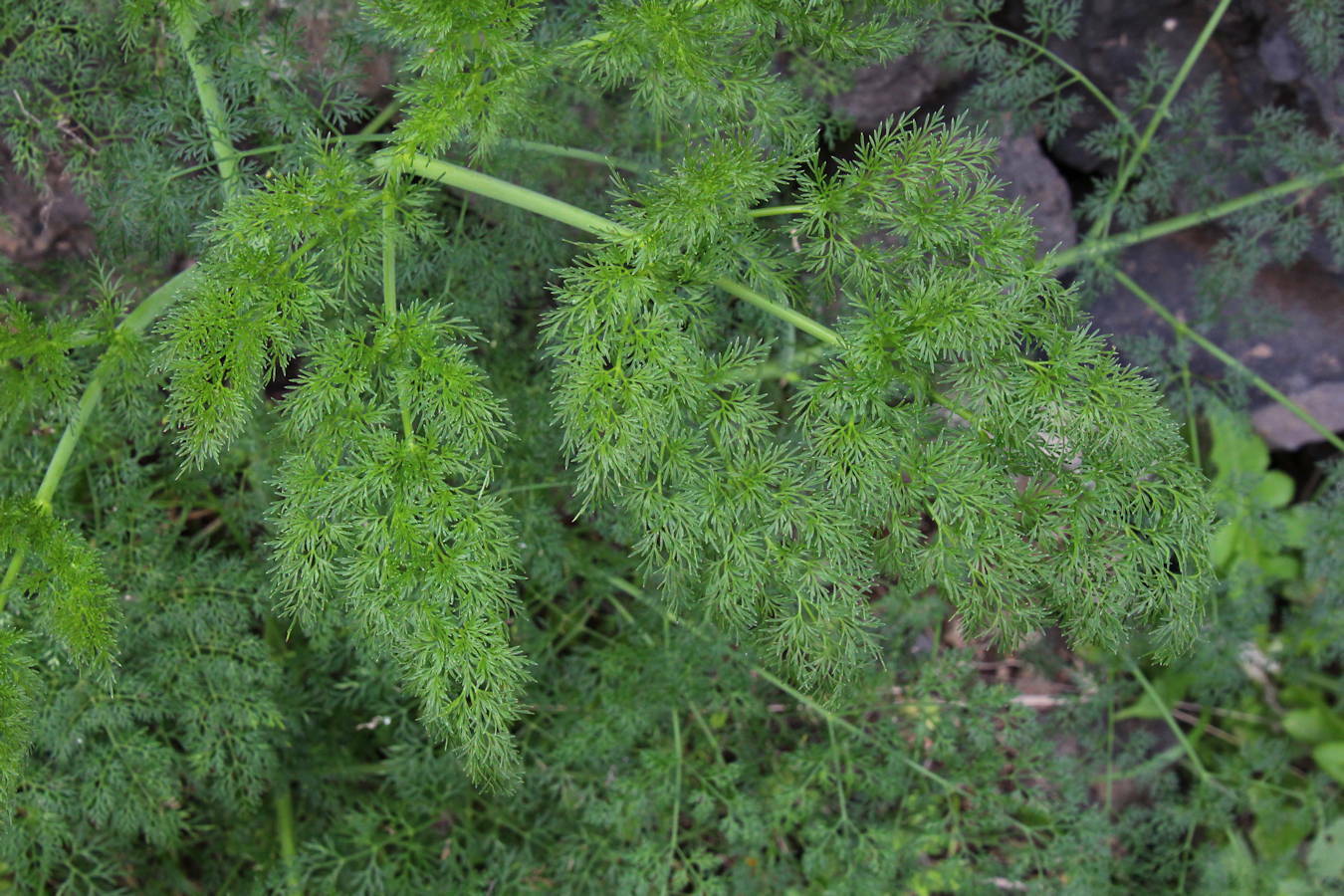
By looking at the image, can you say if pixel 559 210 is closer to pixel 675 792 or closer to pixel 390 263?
pixel 390 263

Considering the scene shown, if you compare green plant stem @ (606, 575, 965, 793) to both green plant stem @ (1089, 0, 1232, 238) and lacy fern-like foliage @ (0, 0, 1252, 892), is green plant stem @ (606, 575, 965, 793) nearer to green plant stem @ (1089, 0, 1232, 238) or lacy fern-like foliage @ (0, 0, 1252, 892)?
lacy fern-like foliage @ (0, 0, 1252, 892)

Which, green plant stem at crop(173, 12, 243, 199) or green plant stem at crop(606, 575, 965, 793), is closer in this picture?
green plant stem at crop(173, 12, 243, 199)

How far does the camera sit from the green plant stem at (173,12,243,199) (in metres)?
2.10

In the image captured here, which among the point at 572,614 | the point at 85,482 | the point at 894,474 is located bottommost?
the point at 572,614

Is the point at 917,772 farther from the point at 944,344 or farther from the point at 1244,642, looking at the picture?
the point at 944,344

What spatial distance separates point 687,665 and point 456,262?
3.83 feet

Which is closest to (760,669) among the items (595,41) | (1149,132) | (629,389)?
(629,389)

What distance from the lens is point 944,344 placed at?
5.37ft

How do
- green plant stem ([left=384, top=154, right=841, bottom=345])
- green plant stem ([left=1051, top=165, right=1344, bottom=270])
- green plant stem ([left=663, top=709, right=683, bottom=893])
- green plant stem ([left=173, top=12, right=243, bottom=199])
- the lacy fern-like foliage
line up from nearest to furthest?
the lacy fern-like foliage, green plant stem ([left=384, top=154, right=841, bottom=345]), green plant stem ([left=173, top=12, right=243, bottom=199]), green plant stem ([left=663, top=709, right=683, bottom=893]), green plant stem ([left=1051, top=165, right=1344, bottom=270])

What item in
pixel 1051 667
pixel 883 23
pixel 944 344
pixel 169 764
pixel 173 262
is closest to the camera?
pixel 944 344

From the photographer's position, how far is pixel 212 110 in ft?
6.97

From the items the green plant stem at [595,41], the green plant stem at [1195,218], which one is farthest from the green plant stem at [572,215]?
the green plant stem at [1195,218]

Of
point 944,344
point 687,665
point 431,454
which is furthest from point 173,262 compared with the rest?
point 944,344

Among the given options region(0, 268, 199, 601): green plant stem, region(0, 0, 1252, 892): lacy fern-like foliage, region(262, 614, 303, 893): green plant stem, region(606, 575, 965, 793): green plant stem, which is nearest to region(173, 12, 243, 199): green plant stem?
region(0, 0, 1252, 892): lacy fern-like foliage
